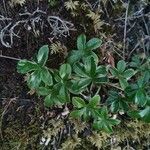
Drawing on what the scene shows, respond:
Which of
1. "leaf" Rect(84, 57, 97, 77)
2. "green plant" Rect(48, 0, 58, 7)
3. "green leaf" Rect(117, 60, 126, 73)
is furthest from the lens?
"green plant" Rect(48, 0, 58, 7)

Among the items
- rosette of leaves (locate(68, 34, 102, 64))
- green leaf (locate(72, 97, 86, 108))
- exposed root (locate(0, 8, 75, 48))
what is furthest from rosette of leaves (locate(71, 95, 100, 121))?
exposed root (locate(0, 8, 75, 48))

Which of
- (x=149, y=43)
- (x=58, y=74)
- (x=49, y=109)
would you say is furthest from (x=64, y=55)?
(x=149, y=43)

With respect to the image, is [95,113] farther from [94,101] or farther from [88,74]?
[88,74]

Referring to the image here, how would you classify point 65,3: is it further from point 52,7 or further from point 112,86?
point 112,86

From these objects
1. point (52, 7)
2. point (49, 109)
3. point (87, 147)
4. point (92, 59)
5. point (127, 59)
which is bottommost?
point (87, 147)

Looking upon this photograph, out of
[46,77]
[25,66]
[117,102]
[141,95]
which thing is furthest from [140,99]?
[25,66]

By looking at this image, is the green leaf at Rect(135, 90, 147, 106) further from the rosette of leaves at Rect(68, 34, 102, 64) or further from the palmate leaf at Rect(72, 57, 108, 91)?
the rosette of leaves at Rect(68, 34, 102, 64)
